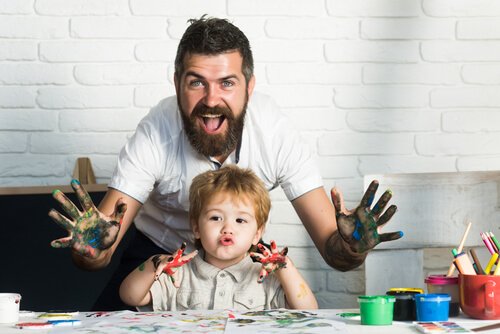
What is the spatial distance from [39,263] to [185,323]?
3.88 feet

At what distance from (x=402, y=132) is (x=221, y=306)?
99 centimetres

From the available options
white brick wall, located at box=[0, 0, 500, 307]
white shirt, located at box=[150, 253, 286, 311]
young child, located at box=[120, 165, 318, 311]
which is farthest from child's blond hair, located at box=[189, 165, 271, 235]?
white brick wall, located at box=[0, 0, 500, 307]

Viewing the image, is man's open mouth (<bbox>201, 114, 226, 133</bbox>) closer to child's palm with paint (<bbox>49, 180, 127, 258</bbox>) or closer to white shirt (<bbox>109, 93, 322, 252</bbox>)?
white shirt (<bbox>109, 93, 322, 252</bbox>)

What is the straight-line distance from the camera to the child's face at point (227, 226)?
6.19ft

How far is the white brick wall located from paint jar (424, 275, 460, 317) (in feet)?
3.35

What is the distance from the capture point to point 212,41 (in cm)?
213

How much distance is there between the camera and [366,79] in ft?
8.50

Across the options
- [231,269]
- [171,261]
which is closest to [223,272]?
[231,269]

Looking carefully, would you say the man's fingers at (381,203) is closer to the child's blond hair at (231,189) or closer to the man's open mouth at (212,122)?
the child's blond hair at (231,189)

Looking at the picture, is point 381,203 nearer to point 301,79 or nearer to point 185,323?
point 185,323

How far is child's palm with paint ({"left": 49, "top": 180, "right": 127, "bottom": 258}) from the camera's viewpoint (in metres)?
1.73

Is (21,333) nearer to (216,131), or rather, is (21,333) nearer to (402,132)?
(216,131)

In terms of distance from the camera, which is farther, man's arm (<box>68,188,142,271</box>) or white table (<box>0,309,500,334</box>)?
man's arm (<box>68,188,142,271</box>)

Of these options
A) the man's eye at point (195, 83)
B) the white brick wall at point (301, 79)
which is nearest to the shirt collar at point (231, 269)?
the man's eye at point (195, 83)
